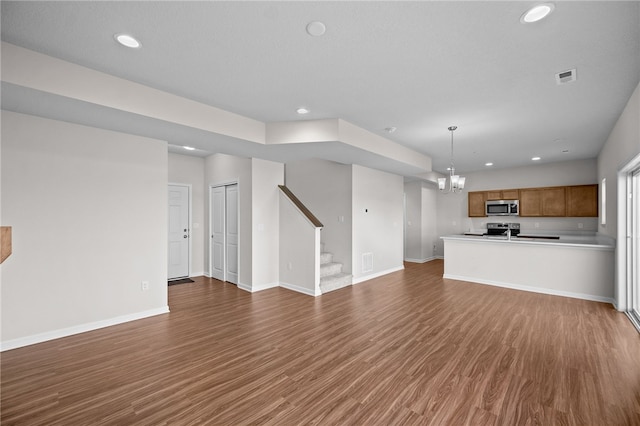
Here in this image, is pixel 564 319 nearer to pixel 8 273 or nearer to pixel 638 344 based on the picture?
pixel 638 344

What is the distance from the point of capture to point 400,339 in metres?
3.22

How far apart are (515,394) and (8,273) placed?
496 cm

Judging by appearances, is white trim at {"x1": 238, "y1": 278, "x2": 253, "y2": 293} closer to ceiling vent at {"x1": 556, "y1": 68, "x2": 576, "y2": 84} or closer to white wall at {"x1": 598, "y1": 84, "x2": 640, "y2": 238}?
ceiling vent at {"x1": 556, "y1": 68, "x2": 576, "y2": 84}

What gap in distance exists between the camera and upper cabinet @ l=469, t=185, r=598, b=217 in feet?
22.0

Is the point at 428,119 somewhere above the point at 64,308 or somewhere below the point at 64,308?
above

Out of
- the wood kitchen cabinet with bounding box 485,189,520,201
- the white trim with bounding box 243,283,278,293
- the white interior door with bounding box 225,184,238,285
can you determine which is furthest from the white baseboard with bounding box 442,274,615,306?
the white interior door with bounding box 225,184,238,285

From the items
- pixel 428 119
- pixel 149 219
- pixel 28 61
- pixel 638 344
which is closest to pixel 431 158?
pixel 428 119

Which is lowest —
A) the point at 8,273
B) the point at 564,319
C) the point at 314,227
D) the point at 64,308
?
the point at 564,319

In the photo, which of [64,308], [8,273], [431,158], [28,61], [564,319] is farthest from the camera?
[431,158]

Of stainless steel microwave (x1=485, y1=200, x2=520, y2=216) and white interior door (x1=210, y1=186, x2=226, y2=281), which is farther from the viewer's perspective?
stainless steel microwave (x1=485, y1=200, x2=520, y2=216)

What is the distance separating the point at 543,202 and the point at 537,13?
7005mm

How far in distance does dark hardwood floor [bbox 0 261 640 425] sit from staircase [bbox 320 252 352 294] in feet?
3.24

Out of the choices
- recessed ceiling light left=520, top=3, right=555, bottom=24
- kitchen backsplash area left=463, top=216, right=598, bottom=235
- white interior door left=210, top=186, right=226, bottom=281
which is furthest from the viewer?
kitchen backsplash area left=463, top=216, right=598, bottom=235

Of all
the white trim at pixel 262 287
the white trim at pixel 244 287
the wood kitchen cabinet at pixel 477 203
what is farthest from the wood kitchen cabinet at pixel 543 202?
the white trim at pixel 244 287
